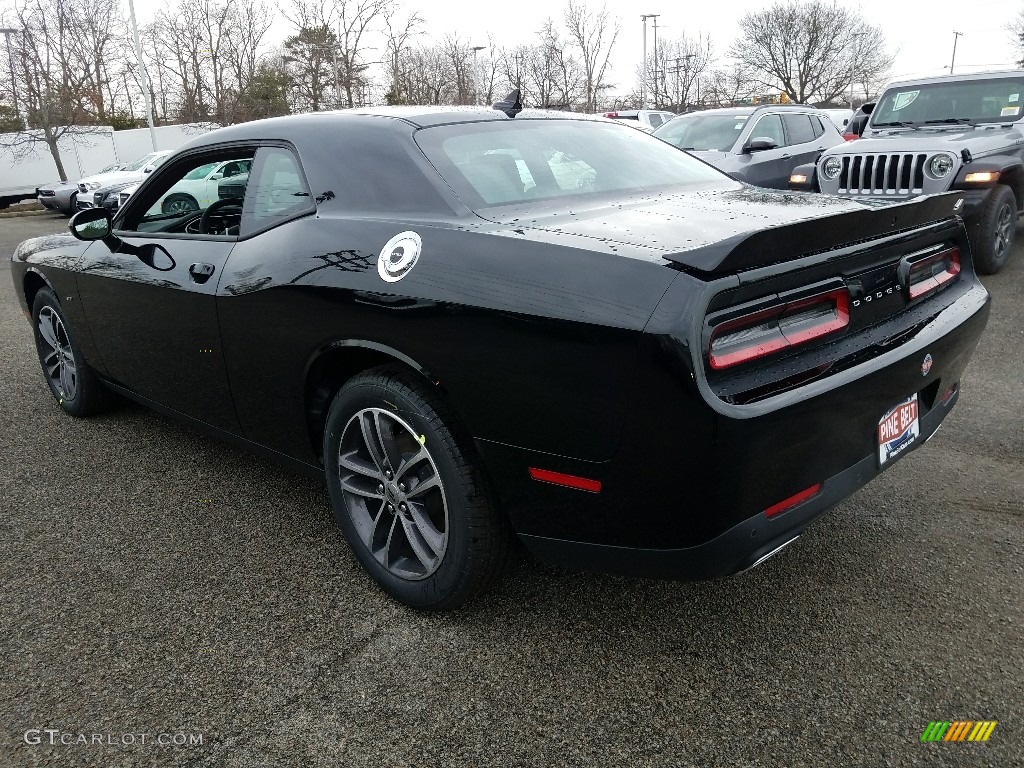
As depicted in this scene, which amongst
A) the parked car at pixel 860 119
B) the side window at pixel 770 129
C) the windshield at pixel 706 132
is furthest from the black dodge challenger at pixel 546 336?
the parked car at pixel 860 119

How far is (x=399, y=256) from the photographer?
234 centimetres

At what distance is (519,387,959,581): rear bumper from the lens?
198cm

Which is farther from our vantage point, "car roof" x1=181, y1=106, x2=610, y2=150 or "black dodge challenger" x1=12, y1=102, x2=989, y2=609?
"car roof" x1=181, y1=106, x2=610, y2=150

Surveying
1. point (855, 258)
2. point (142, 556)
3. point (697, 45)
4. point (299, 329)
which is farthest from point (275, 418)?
point (697, 45)

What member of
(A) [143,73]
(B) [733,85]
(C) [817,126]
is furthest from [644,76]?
(C) [817,126]

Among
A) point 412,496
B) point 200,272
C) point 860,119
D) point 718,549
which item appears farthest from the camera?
point 860,119

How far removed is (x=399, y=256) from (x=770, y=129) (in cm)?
858

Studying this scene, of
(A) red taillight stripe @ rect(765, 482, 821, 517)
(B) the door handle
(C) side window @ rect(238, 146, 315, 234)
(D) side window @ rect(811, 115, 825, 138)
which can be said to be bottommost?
(A) red taillight stripe @ rect(765, 482, 821, 517)

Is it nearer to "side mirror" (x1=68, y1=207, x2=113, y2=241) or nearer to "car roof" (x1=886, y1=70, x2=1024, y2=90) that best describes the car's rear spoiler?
"side mirror" (x1=68, y1=207, x2=113, y2=241)

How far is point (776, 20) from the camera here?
5844 cm

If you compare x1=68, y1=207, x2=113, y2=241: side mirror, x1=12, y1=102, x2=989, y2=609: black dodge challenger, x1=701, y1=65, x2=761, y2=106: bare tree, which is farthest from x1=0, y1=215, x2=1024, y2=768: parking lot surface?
x1=701, y1=65, x2=761, y2=106: bare tree

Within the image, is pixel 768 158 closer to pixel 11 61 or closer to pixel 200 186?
pixel 200 186

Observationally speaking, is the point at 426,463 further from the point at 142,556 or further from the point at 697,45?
the point at 697,45

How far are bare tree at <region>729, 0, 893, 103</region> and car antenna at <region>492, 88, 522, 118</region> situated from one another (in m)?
60.9
